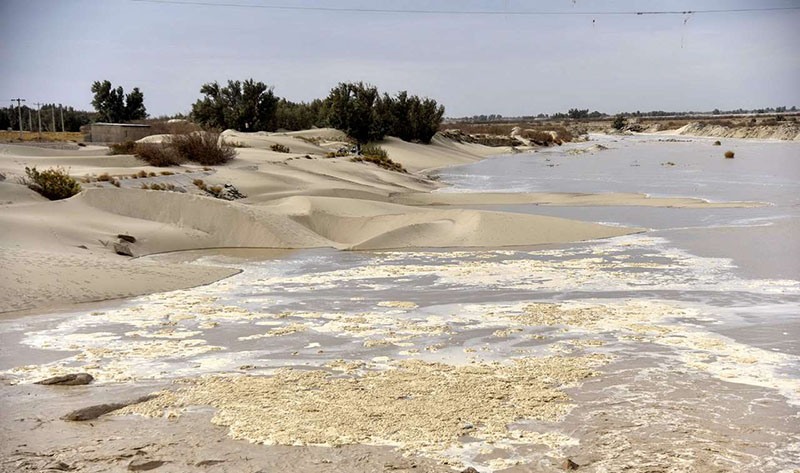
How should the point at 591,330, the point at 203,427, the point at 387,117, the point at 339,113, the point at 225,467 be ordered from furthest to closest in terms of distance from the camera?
the point at 387,117, the point at 339,113, the point at 591,330, the point at 203,427, the point at 225,467

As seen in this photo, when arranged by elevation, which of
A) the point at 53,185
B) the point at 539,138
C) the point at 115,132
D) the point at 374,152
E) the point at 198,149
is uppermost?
the point at 115,132

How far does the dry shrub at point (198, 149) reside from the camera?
2438 centimetres

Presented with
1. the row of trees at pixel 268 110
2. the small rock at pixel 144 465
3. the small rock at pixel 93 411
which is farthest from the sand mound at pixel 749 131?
the small rock at pixel 144 465

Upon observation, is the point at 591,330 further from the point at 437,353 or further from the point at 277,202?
the point at 277,202

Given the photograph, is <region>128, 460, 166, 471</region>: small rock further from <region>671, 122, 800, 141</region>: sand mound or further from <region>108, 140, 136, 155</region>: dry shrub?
<region>671, 122, 800, 141</region>: sand mound

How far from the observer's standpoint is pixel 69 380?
249 inches

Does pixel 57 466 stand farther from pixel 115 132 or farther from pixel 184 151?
pixel 115 132

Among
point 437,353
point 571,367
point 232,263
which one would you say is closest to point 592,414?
point 571,367

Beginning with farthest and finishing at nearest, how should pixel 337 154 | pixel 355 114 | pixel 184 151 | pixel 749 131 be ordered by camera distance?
pixel 749 131 → pixel 355 114 → pixel 337 154 → pixel 184 151

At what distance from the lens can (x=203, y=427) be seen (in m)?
5.37

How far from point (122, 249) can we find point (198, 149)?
11.9 metres

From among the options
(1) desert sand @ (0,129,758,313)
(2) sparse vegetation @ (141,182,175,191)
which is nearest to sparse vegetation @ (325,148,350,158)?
(1) desert sand @ (0,129,758,313)

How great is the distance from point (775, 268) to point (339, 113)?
36481 millimetres

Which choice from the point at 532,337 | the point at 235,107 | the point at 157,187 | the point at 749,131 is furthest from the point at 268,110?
the point at 749,131
